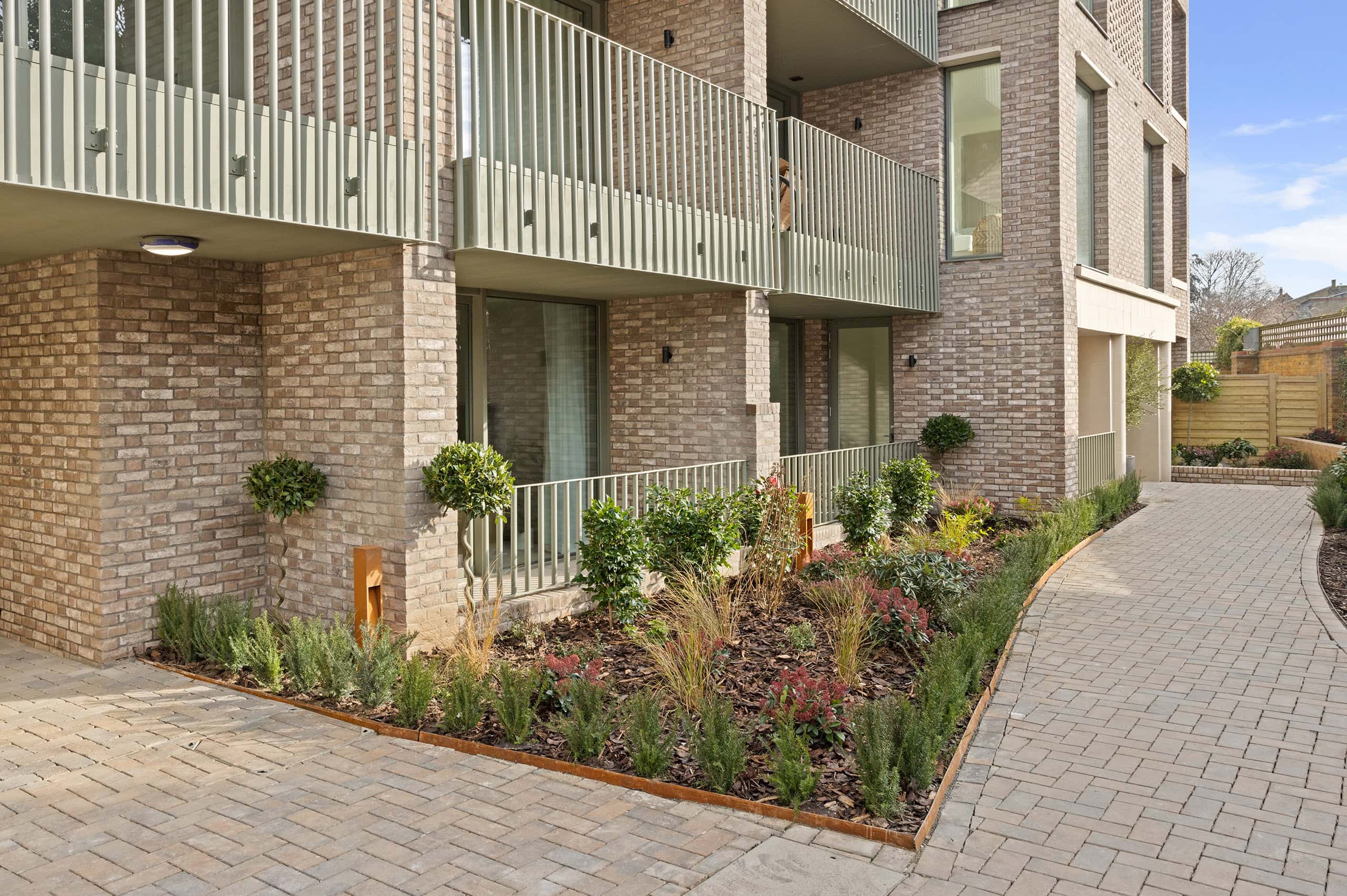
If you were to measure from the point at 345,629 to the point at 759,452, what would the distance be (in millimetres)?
4712

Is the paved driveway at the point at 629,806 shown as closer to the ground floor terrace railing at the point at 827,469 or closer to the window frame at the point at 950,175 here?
the ground floor terrace railing at the point at 827,469

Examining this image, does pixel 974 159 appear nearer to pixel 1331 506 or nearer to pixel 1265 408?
pixel 1331 506

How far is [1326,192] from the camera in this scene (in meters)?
89.8

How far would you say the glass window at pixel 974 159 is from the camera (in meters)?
13.5

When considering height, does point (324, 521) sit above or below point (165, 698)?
above

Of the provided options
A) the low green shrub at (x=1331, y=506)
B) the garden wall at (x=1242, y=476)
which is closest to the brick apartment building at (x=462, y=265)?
the low green shrub at (x=1331, y=506)

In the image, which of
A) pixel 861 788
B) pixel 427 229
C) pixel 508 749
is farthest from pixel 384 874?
pixel 427 229

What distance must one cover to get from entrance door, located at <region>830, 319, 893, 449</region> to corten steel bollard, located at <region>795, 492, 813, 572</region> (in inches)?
175

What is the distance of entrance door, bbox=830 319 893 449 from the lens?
47.0ft

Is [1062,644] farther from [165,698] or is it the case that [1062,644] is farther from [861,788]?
[165,698]

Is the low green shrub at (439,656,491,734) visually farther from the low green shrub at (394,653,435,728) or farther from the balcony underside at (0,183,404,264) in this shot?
the balcony underside at (0,183,404,264)

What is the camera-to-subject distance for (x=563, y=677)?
5770 millimetres

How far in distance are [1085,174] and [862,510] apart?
7972 millimetres

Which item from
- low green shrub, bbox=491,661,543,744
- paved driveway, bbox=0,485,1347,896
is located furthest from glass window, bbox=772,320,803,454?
low green shrub, bbox=491,661,543,744
